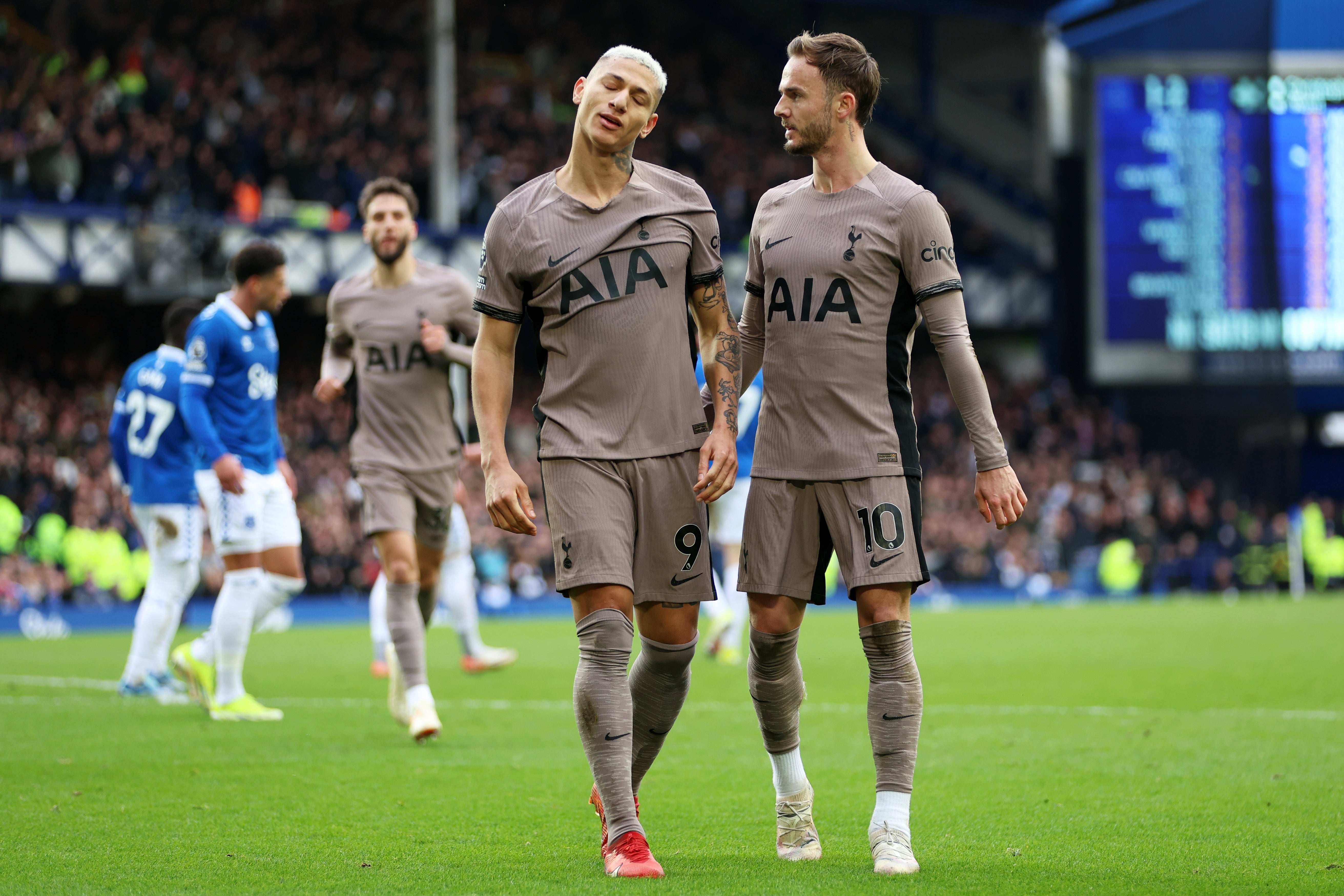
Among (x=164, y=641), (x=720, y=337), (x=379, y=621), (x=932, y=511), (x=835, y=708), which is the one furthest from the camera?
(x=932, y=511)

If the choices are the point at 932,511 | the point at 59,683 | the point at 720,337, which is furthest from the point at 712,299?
the point at 932,511

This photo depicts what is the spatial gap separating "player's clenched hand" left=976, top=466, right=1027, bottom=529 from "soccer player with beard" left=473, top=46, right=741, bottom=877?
0.71m

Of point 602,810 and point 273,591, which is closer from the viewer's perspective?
point 602,810

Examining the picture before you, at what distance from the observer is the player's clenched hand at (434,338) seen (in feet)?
23.5

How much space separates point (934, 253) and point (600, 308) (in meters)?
0.97

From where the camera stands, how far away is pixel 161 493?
9.36 meters

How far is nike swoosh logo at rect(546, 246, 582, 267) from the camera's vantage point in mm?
4379

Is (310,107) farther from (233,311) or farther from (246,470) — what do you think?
(246,470)

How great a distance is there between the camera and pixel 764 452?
14.7 ft

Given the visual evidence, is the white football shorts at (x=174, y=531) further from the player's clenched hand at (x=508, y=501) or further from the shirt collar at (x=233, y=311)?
the player's clenched hand at (x=508, y=501)

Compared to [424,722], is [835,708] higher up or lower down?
lower down

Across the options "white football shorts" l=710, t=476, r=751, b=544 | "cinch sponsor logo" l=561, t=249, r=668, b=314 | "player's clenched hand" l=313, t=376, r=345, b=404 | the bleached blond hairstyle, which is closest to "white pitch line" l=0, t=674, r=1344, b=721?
"player's clenched hand" l=313, t=376, r=345, b=404

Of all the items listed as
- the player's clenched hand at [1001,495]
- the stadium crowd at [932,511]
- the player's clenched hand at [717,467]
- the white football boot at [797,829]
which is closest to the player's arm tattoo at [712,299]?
the player's clenched hand at [717,467]

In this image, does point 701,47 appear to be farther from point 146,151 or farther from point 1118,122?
point 146,151
